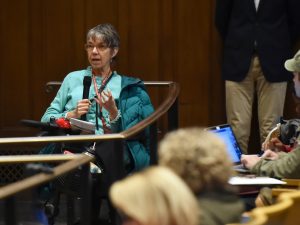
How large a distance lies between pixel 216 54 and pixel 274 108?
78 centimetres

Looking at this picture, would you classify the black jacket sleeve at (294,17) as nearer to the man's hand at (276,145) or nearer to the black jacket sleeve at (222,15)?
the black jacket sleeve at (222,15)

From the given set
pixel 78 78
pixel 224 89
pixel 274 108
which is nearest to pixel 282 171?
pixel 78 78

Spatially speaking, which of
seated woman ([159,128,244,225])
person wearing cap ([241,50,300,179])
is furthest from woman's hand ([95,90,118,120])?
seated woman ([159,128,244,225])

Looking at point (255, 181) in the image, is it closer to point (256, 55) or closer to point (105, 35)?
point (105, 35)

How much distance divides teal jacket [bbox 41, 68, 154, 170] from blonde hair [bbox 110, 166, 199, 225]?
110 inches

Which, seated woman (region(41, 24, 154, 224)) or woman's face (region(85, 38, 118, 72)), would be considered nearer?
seated woman (region(41, 24, 154, 224))

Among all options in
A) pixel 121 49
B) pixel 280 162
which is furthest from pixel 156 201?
pixel 121 49

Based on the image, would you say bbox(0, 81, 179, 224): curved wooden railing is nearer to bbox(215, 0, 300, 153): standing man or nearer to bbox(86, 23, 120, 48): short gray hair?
bbox(86, 23, 120, 48): short gray hair

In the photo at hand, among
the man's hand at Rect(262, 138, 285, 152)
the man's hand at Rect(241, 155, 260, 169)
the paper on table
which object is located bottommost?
the paper on table

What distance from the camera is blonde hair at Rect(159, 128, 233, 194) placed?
2736 millimetres

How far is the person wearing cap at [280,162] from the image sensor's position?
4.26 meters

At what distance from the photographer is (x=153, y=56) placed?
7.11 m

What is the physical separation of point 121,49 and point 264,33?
1.29m

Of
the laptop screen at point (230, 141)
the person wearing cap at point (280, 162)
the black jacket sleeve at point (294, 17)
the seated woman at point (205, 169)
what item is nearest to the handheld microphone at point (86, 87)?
the laptop screen at point (230, 141)
